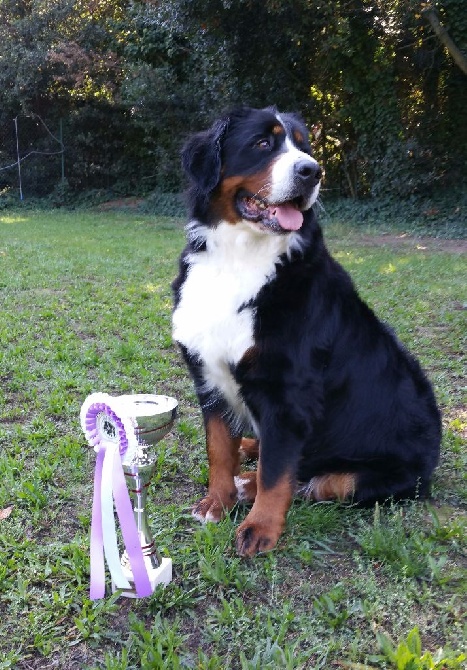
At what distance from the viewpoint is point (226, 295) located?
96.1 inches

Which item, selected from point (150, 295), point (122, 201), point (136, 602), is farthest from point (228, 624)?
point (122, 201)

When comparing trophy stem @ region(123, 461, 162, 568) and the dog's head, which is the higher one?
the dog's head

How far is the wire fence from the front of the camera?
18750 mm

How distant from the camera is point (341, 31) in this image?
11.5 m

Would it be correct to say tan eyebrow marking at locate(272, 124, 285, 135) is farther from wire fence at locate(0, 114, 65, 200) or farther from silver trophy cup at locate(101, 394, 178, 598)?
wire fence at locate(0, 114, 65, 200)

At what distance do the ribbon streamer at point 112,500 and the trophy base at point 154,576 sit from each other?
0.04 m

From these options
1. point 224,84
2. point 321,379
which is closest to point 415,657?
point 321,379

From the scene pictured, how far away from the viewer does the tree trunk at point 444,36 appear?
11277mm

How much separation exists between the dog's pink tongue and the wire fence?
58.0ft

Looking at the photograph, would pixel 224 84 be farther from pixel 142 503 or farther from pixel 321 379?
pixel 142 503

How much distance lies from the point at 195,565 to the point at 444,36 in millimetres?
12111

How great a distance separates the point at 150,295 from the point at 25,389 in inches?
108

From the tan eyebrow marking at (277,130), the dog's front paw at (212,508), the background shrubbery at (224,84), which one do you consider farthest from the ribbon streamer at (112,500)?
the background shrubbery at (224,84)

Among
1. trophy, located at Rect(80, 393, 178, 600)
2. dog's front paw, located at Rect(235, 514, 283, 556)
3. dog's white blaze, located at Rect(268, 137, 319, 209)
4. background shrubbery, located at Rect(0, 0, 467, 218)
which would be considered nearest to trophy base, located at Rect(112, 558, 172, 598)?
trophy, located at Rect(80, 393, 178, 600)
